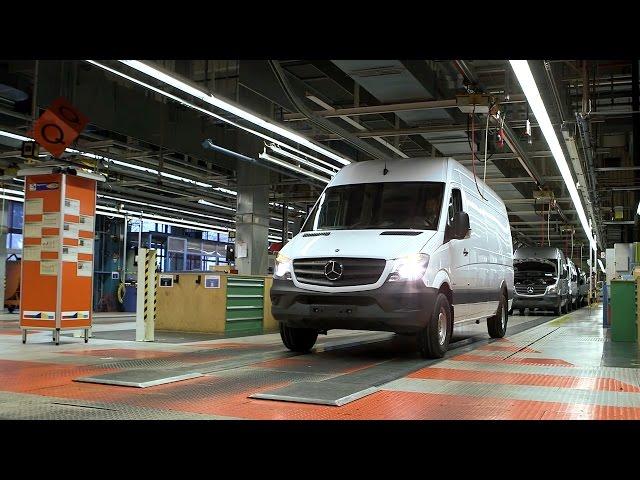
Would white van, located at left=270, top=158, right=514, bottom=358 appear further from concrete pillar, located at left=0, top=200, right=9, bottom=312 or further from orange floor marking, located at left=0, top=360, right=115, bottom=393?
concrete pillar, located at left=0, top=200, right=9, bottom=312

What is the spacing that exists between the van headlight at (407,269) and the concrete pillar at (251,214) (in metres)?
10.8

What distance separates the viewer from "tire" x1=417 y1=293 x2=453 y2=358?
24.9ft

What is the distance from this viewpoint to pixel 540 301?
21.2 metres

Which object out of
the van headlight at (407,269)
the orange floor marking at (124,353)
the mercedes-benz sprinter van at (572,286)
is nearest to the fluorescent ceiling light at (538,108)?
the van headlight at (407,269)

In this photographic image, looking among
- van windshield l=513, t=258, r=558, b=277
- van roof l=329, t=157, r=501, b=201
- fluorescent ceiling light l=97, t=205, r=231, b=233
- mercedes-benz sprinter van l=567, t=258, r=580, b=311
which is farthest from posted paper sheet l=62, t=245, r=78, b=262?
mercedes-benz sprinter van l=567, t=258, r=580, b=311

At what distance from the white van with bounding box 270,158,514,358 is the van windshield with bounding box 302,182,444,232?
1cm

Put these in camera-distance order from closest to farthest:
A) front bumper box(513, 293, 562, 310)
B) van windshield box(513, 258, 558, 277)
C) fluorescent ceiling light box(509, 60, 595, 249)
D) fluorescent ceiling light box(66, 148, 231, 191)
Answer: fluorescent ceiling light box(509, 60, 595, 249) < fluorescent ceiling light box(66, 148, 231, 191) < front bumper box(513, 293, 562, 310) < van windshield box(513, 258, 558, 277)

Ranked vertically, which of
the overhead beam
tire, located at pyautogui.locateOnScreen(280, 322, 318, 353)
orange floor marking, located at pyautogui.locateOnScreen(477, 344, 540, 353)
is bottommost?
orange floor marking, located at pyautogui.locateOnScreen(477, 344, 540, 353)

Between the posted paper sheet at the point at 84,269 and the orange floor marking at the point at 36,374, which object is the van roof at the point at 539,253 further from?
the orange floor marking at the point at 36,374

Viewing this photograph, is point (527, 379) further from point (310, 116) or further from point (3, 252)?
point (3, 252)

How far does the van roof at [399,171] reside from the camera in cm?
841
